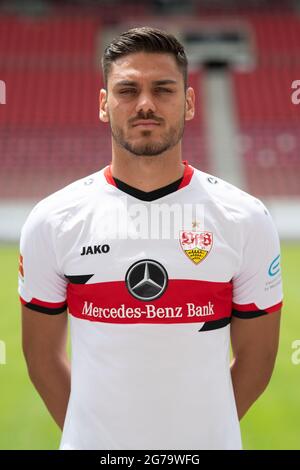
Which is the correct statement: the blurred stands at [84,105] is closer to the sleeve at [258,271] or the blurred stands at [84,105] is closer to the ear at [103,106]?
the sleeve at [258,271]

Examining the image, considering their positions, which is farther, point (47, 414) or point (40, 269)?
point (47, 414)

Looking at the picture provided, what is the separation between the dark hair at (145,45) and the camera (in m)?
2.05

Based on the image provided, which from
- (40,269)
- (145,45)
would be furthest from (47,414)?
(145,45)

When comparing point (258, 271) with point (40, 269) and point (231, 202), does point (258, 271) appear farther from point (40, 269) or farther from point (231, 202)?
point (40, 269)

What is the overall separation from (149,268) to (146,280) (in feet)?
0.12

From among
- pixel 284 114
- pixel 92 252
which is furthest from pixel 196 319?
pixel 284 114

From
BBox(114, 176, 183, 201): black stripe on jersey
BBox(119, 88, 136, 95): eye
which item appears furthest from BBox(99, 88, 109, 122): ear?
BBox(114, 176, 183, 201): black stripe on jersey

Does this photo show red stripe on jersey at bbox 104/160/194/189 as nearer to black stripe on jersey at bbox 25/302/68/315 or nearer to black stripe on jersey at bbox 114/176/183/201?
black stripe on jersey at bbox 114/176/183/201

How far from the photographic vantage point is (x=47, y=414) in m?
5.09

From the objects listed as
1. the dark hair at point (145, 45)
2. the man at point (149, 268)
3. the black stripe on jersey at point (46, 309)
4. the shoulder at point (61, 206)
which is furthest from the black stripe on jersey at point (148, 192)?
the black stripe on jersey at point (46, 309)

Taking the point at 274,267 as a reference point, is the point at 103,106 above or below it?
above

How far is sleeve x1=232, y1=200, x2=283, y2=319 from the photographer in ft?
6.89
